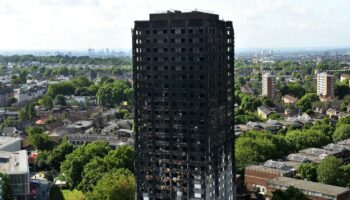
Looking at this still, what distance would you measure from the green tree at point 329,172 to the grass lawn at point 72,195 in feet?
95.4

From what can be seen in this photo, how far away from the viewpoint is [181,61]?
41.0m

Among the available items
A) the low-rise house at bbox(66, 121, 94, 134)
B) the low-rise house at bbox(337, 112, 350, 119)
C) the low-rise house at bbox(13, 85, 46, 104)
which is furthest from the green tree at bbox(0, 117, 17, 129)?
the low-rise house at bbox(337, 112, 350, 119)

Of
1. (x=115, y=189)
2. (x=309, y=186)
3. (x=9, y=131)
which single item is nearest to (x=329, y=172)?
(x=309, y=186)

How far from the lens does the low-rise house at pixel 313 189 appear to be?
174 feet

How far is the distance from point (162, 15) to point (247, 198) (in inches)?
1086

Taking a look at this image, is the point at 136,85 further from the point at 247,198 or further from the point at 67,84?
the point at 67,84

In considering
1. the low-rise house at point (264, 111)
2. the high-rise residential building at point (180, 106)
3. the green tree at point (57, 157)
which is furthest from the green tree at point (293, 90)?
the high-rise residential building at point (180, 106)

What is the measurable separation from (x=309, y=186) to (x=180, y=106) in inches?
867

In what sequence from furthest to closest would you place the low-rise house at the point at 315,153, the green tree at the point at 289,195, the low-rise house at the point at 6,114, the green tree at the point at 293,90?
the green tree at the point at 293,90 < the low-rise house at the point at 6,114 < the low-rise house at the point at 315,153 < the green tree at the point at 289,195

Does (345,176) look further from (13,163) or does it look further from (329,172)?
(13,163)

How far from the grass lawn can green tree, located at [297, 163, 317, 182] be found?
89.6 ft

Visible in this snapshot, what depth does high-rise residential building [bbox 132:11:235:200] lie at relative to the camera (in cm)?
4053

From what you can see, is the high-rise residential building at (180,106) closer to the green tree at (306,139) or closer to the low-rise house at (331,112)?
the green tree at (306,139)

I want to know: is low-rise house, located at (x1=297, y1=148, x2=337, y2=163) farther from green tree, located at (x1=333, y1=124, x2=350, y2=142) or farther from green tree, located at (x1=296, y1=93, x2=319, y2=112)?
green tree, located at (x1=296, y1=93, x2=319, y2=112)
